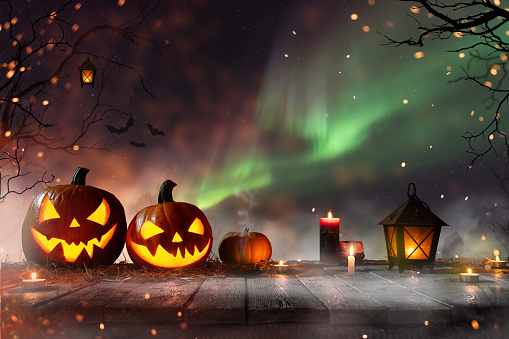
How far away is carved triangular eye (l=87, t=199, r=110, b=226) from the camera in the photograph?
3166mm

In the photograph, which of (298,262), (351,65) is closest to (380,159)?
(351,65)

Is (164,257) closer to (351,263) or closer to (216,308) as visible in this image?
(351,263)

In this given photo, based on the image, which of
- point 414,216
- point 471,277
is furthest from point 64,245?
point 471,277

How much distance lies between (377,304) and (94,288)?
1283mm

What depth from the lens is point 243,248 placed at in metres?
3.25

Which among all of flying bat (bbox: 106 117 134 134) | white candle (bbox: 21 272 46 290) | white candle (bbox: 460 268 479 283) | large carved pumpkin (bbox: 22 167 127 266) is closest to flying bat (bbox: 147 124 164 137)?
flying bat (bbox: 106 117 134 134)

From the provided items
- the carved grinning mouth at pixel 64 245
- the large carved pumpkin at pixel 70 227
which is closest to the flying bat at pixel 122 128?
the large carved pumpkin at pixel 70 227

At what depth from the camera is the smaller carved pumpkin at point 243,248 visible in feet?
10.7

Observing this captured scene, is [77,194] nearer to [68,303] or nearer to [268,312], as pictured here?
[68,303]

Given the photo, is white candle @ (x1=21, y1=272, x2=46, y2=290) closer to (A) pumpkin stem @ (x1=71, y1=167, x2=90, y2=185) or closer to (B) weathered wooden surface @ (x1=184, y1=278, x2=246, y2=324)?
(B) weathered wooden surface @ (x1=184, y1=278, x2=246, y2=324)

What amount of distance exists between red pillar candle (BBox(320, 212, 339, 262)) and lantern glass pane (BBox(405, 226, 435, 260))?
54 cm

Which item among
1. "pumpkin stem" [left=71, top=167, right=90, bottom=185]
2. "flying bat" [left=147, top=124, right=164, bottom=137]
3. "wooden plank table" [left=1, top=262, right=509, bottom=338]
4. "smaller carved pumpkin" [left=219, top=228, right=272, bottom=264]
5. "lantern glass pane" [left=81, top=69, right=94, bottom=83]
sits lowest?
"wooden plank table" [left=1, top=262, right=509, bottom=338]

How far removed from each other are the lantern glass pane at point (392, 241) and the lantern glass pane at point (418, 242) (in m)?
0.07

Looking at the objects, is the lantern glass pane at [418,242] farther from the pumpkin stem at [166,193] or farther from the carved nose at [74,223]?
the carved nose at [74,223]
